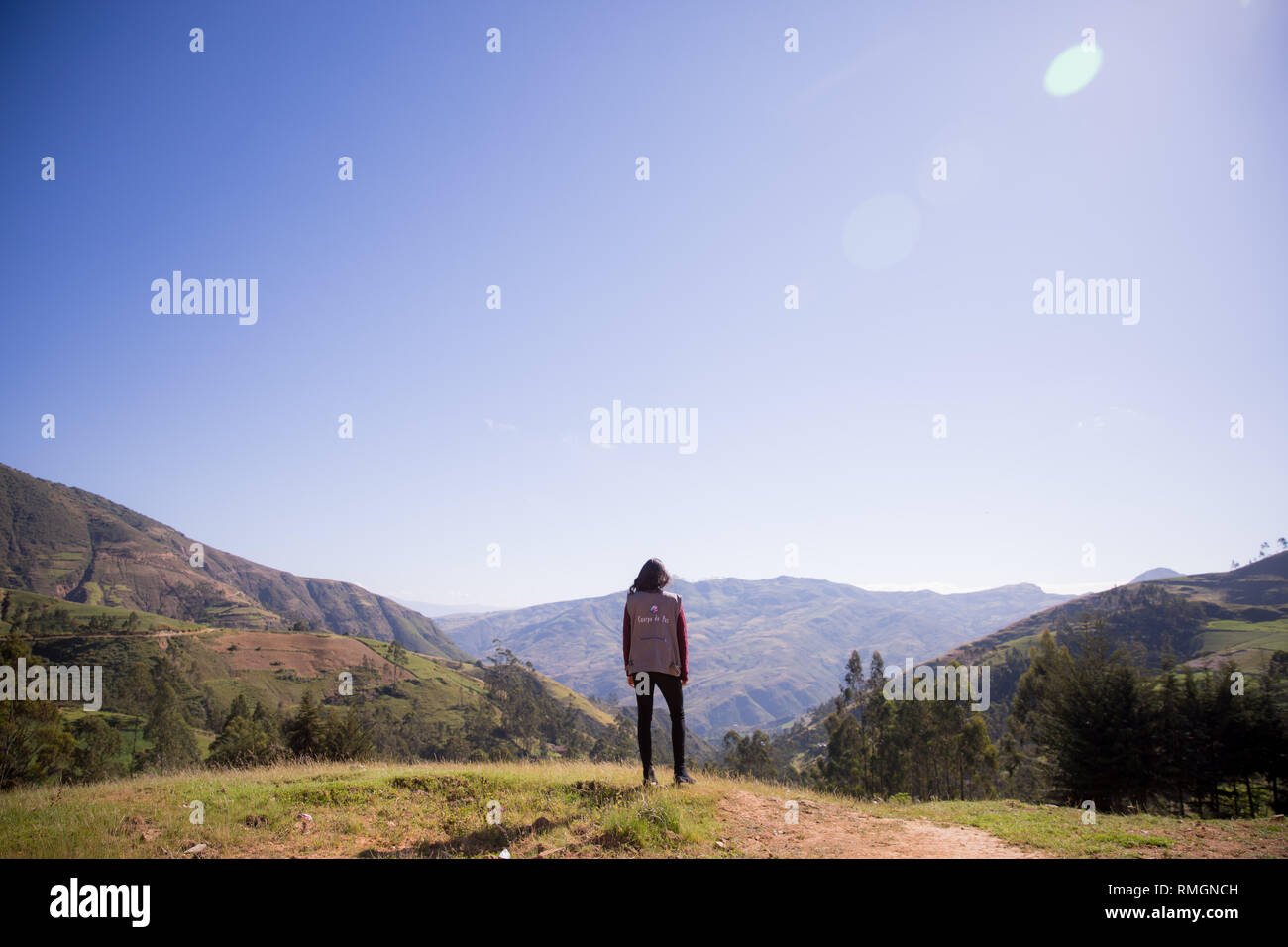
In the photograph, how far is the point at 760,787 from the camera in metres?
9.49

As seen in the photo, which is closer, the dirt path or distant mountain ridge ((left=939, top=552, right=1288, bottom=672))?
the dirt path

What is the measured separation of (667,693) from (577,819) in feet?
6.41

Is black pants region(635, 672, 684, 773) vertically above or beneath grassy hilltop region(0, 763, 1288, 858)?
above

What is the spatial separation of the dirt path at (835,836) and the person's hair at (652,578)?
10.1 ft

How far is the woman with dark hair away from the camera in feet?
27.3

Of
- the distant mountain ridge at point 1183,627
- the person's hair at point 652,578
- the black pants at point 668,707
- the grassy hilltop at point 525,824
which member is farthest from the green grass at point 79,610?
the distant mountain ridge at point 1183,627

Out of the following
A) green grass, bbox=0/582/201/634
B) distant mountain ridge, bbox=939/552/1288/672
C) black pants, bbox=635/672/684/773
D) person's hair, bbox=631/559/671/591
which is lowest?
distant mountain ridge, bbox=939/552/1288/672

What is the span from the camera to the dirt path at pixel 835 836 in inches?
247

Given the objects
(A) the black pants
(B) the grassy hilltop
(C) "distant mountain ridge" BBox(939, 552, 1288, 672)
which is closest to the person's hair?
(A) the black pants

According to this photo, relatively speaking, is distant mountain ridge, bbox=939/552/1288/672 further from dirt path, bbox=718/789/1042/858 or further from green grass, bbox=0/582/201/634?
green grass, bbox=0/582/201/634

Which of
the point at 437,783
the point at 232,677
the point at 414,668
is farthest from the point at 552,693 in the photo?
the point at 437,783

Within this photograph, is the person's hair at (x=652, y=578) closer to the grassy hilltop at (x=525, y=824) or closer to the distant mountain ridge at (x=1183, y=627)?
the grassy hilltop at (x=525, y=824)
